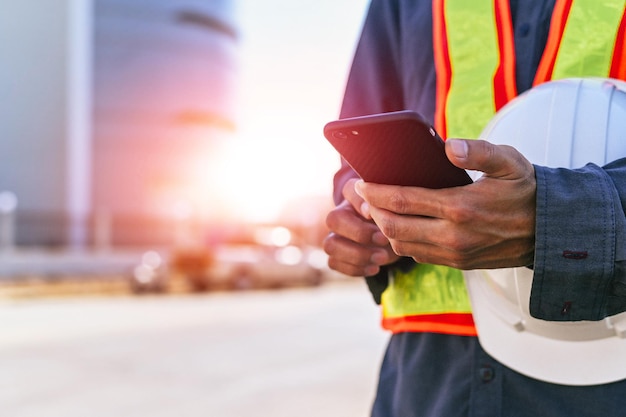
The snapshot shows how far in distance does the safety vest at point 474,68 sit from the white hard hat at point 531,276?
0.06m

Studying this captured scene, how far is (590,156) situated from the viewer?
0.85m

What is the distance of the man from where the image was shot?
2.35 ft

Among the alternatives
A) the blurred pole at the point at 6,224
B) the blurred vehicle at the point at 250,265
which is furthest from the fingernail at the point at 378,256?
the blurred pole at the point at 6,224

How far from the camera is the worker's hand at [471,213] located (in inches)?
27.1

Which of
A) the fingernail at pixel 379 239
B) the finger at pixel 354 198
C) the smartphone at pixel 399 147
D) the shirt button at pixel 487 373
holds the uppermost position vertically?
the smartphone at pixel 399 147

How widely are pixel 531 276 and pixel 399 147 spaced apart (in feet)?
0.88

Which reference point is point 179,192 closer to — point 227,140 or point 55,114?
point 227,140

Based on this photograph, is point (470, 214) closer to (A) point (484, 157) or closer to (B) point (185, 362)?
(A) point (484, 157)

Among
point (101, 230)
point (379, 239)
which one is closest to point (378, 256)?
point (379, 239)

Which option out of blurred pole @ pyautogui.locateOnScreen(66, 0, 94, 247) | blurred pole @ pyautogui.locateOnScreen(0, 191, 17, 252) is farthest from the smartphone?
blurred pole @ pyautogui.locateOnScreen(66, 0, 94, 247)

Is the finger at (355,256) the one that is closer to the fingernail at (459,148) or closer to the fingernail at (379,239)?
the fingernail at (379,239)

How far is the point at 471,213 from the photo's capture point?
71cm

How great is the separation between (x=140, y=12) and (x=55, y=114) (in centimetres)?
514

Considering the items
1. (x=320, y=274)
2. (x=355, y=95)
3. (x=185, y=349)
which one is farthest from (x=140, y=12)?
(x=355, y=95)
